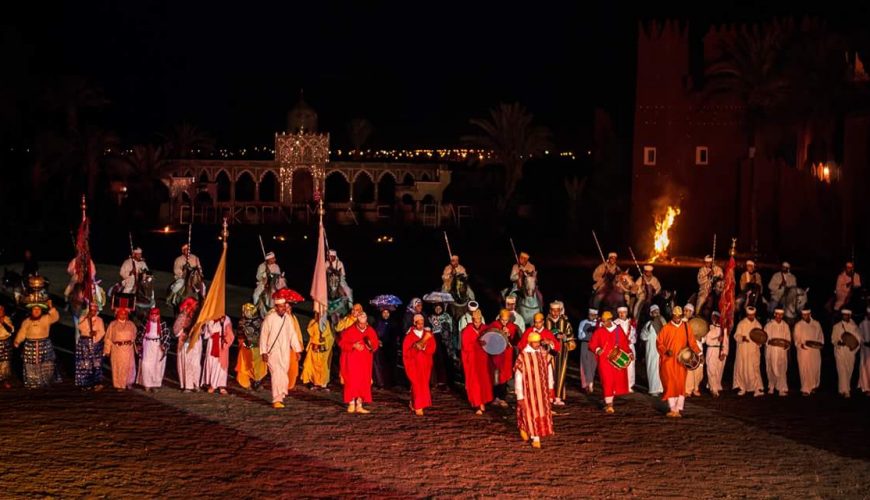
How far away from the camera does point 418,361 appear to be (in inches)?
557

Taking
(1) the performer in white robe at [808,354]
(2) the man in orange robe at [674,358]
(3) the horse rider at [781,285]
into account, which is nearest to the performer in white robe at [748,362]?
(1) the performer in white robe at [808,354]

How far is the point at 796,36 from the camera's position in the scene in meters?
41.4

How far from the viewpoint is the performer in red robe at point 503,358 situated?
46.9ft

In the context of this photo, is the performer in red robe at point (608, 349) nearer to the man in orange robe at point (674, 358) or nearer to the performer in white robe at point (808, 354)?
the man in orange robe at point (674, 358)

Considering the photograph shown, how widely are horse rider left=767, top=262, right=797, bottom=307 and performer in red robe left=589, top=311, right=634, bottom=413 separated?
608 cm

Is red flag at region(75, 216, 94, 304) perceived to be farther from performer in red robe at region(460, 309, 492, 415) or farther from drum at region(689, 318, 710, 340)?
drum at region(689, 318, 710, 340)

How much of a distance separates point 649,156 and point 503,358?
28835 millimetres

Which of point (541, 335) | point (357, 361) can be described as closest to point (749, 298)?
point (541, 335)

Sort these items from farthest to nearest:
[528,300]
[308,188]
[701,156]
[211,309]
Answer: [308,188]
[701,156]
[528,300]
[211,309]

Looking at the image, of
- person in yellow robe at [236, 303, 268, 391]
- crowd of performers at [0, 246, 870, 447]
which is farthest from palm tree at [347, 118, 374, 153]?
person in yellow robe at [236, 303, 268, 391]

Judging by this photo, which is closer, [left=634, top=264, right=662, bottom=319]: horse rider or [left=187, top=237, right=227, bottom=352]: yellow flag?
[left=187, top=237, right=227, bottom=352]: yellow flag

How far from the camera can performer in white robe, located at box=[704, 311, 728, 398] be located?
50.9 ft

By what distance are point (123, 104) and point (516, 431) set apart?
271 ft

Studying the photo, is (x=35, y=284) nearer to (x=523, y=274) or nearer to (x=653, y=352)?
(x=523, y=274)
